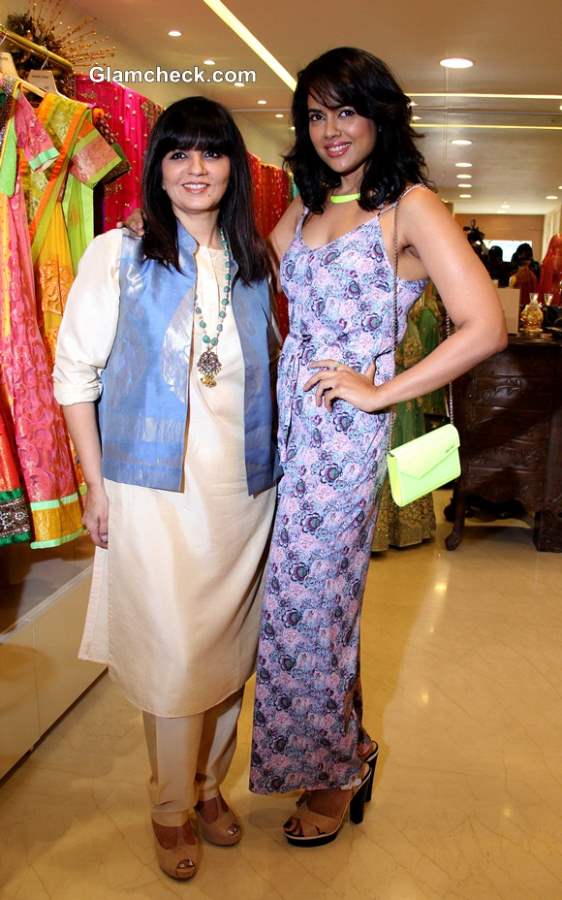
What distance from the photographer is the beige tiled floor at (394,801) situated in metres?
1.77

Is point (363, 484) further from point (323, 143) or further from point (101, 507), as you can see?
point (323, 143)

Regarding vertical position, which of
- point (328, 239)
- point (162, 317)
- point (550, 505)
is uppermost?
point (328, 239)

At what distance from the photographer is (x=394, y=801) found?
2.07 metres


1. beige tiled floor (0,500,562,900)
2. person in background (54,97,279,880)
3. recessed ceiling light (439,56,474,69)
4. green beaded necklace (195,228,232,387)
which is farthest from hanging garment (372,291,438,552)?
green beaded necklace (195,228,232,387)

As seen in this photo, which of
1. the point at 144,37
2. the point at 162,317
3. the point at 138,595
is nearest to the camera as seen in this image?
the point at 162,317

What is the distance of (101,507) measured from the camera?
1658 millimetres

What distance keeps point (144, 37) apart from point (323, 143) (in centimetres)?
328

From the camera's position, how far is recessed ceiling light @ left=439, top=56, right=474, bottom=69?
4.80 m

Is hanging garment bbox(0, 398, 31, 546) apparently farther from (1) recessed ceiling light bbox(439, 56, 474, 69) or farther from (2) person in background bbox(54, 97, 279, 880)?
(1) recessed ceiling light bbox(439, 56, 474, 69)

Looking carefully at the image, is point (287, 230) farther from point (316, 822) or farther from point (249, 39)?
point (249, 39)

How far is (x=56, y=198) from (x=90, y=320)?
878 millimetres

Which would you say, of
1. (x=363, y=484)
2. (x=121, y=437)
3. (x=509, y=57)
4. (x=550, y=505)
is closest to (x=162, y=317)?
(x=121, y=437)

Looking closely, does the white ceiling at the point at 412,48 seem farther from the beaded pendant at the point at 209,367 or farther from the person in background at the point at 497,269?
the beaded pendant at the point at 209,367

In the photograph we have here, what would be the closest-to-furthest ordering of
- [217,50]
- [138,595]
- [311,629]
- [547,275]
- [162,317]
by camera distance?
[162,317]
[138,595]
[311,629]
[217,50]
[547,275]
